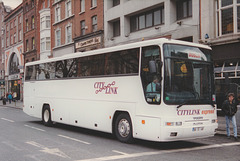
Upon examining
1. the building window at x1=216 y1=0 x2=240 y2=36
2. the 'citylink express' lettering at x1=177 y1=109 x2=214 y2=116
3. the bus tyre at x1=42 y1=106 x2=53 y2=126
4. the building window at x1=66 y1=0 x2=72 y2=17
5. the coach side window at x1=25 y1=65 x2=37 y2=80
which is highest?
the building window at x1=66 y1=0 x2=72 y2=17

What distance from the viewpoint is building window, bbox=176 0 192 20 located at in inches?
853

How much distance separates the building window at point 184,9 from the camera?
21.7 meters

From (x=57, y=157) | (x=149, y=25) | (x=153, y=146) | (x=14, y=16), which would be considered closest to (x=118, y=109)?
(x=153, y=146)

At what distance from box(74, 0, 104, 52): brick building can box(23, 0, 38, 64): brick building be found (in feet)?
47.6

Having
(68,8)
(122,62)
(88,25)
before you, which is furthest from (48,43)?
(122,62)

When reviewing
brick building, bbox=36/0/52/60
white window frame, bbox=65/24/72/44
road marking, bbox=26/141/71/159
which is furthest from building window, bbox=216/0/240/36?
brick building, bbox=36/0/52/60

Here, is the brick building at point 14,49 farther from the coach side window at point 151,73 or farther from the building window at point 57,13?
the coach side window at point 151,73

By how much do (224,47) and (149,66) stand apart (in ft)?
37.6

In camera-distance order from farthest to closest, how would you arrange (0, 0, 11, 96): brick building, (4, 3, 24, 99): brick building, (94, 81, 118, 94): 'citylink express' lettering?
(0, 0, 11, 96): brick building, (4, 3, 24, 99): brick building, (94, 81, 118, 94): 'citylink express' lettering

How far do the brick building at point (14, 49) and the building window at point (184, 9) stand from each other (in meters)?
36.2

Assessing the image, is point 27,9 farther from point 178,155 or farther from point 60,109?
point 178,155

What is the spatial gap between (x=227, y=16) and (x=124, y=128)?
11.8 meters

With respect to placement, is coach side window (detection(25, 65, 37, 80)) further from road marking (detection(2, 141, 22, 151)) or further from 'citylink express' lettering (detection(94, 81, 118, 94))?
road marking (detection(2, 141, 22, 151))

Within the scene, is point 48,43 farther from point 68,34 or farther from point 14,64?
point 14,64
